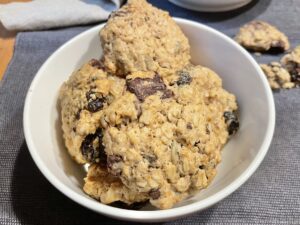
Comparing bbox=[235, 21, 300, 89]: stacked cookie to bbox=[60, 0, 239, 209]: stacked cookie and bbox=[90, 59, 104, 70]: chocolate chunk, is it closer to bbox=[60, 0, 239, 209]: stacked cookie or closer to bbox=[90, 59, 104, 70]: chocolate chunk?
bbox=[60, 0, 239, 209]: stacked cookie

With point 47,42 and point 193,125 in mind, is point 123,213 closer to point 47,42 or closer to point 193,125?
point 193,125

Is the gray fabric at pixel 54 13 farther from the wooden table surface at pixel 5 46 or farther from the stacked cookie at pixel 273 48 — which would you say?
the stacked cookie at pixel 273 48

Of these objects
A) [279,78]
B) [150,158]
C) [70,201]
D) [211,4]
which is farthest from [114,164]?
[211,4]

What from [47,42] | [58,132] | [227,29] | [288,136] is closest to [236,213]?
[288,136]

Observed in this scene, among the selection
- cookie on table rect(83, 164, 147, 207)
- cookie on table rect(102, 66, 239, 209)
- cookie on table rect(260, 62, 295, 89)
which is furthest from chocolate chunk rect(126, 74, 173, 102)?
cookie on table rect(260, 62, 295, 89)

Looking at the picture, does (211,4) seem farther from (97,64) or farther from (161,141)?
(161,141)
